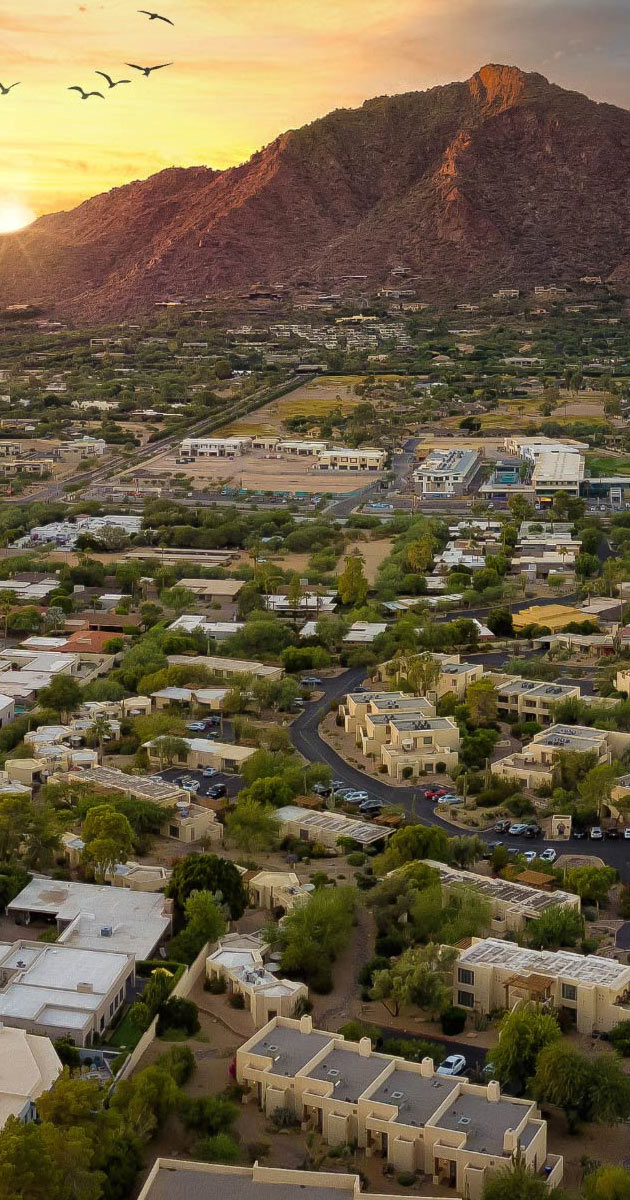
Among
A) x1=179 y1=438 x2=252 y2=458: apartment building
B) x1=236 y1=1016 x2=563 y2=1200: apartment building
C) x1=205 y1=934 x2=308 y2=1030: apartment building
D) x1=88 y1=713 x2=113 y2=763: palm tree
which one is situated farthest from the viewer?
x1=179 y1=438 x2=252 y2=458: apartment building

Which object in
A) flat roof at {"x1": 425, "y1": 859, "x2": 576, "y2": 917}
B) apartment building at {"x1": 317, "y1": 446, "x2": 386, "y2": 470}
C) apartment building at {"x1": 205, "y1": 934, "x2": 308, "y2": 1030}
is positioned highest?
apartment building at {"x1": 317, "y1": 446, "x2": 386, "y2": 470}

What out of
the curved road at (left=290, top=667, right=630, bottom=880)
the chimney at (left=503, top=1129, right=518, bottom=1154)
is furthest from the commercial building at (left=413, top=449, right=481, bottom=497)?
the chimney at (left=503, top=1129, right=518, bottom=1154)

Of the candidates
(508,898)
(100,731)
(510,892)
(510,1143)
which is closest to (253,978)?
(508,898)

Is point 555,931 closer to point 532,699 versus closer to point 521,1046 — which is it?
point 521,1046

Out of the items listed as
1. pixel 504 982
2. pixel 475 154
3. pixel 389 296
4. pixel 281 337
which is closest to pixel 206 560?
pixel 504 982

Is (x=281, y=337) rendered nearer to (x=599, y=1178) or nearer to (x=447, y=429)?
(x=447, y=429)

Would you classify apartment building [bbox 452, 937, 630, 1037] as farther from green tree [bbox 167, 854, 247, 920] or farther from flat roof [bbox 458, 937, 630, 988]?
green tree [bbox 167, 854, 247, 920]
